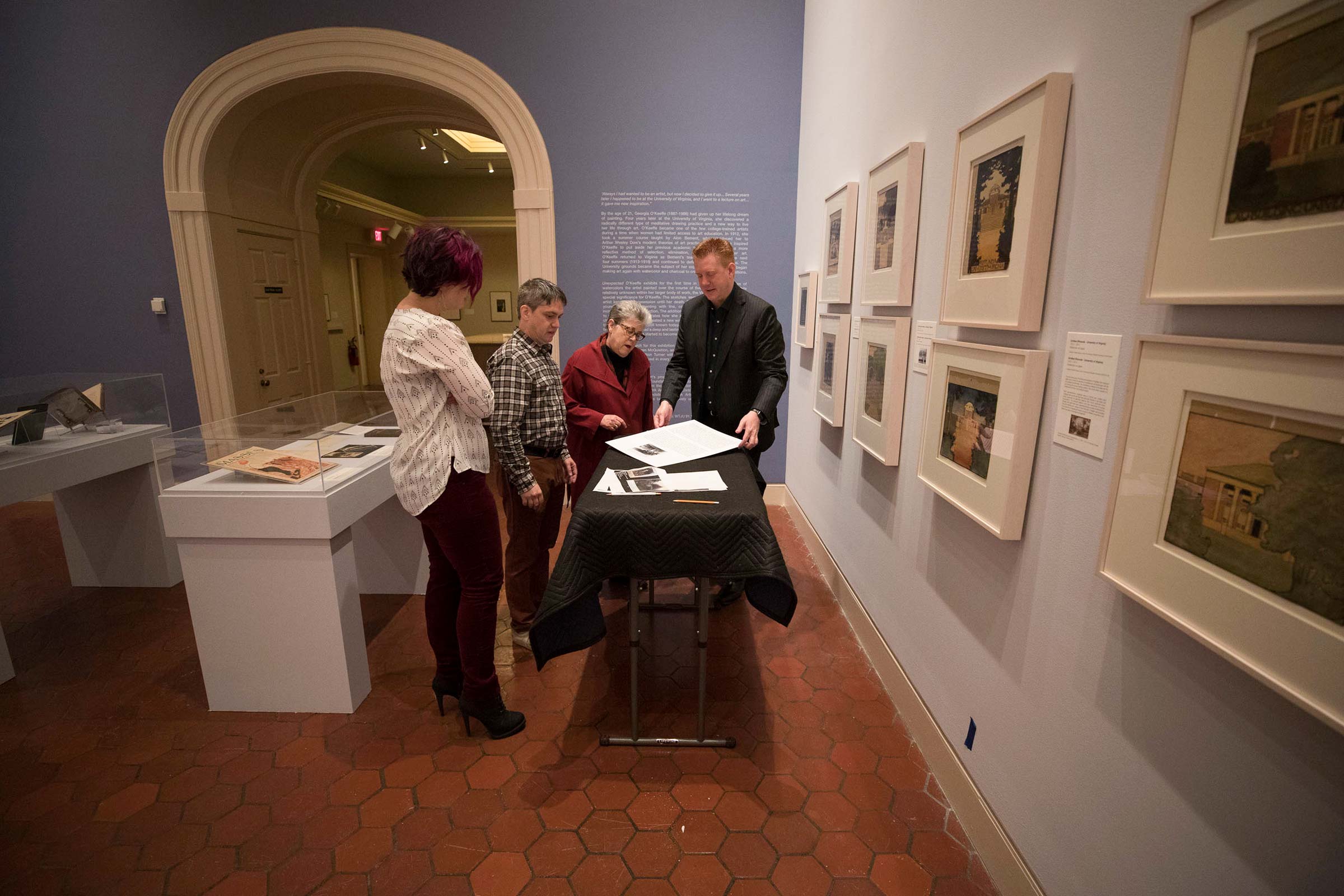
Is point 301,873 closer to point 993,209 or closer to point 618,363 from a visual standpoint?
point 618,363

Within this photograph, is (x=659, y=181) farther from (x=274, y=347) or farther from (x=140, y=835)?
(x=140, y=835)

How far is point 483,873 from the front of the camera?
191 centimetres

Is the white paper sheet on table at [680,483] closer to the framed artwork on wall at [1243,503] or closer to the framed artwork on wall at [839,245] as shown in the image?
the framed artwork on wall at [1243,503]

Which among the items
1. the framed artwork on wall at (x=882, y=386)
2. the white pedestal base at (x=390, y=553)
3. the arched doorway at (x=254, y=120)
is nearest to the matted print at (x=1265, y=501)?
the framed artwork on wall at (x=882, y=386)

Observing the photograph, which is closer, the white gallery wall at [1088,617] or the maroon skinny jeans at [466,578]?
the white gallery wall at [1088,617]

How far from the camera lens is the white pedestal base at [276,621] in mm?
2486

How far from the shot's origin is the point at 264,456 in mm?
2582

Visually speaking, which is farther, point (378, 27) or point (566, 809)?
point (378, 27)

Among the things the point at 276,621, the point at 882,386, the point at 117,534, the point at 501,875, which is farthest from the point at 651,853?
the point at 117,534

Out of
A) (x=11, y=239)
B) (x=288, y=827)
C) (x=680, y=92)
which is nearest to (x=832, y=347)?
(x=680, y=92)

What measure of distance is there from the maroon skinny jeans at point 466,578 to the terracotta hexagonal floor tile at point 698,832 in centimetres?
91

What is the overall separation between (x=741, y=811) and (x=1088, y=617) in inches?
53.6

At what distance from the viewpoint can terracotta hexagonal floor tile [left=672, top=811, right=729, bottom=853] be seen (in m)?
2.01

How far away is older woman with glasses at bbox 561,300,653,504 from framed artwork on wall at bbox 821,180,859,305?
1.16 meters
